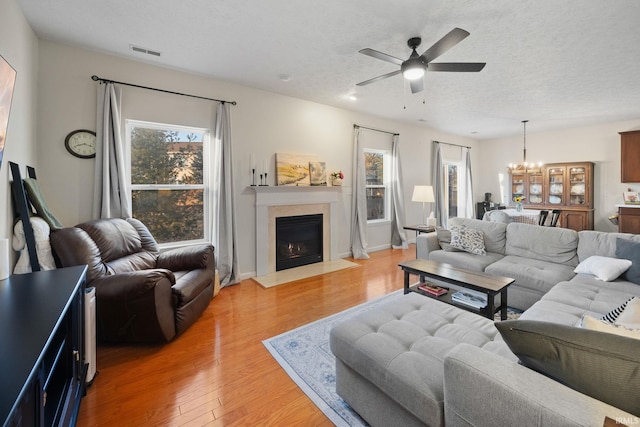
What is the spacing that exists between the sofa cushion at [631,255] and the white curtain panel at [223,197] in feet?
13.5

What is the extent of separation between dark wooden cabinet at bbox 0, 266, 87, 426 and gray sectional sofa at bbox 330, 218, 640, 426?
1.27 m


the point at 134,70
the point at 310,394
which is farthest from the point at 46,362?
the point at 134,70

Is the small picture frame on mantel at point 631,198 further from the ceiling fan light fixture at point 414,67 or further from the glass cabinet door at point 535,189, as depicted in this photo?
the ceiling fan light fixture at point 414,67

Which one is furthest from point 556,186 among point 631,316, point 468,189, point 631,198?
point 631,316

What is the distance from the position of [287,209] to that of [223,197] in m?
1.04

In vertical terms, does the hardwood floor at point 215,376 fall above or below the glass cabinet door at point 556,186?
below

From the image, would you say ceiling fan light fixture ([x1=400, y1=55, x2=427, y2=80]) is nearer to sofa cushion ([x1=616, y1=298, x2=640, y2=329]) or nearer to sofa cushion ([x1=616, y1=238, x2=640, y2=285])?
sofa cushion ([x1=616, y1=298, x2=640, y2=329])

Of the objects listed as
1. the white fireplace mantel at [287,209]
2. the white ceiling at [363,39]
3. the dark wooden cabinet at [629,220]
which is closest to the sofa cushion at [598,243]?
the white ceiling at [363,39]

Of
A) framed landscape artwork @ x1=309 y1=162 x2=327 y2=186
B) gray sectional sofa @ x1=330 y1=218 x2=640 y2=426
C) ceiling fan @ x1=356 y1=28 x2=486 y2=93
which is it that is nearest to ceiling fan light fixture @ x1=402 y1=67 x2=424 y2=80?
ceiling fan @ x1=356 y1=28 x2=486 y2=93

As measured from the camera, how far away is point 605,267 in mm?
2533

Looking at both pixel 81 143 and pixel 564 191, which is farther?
pixel 564 191

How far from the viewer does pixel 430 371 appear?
1.29 meters

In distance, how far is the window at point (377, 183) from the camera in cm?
582

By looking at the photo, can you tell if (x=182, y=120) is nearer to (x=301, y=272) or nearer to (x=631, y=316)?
(x=301, y=272)
